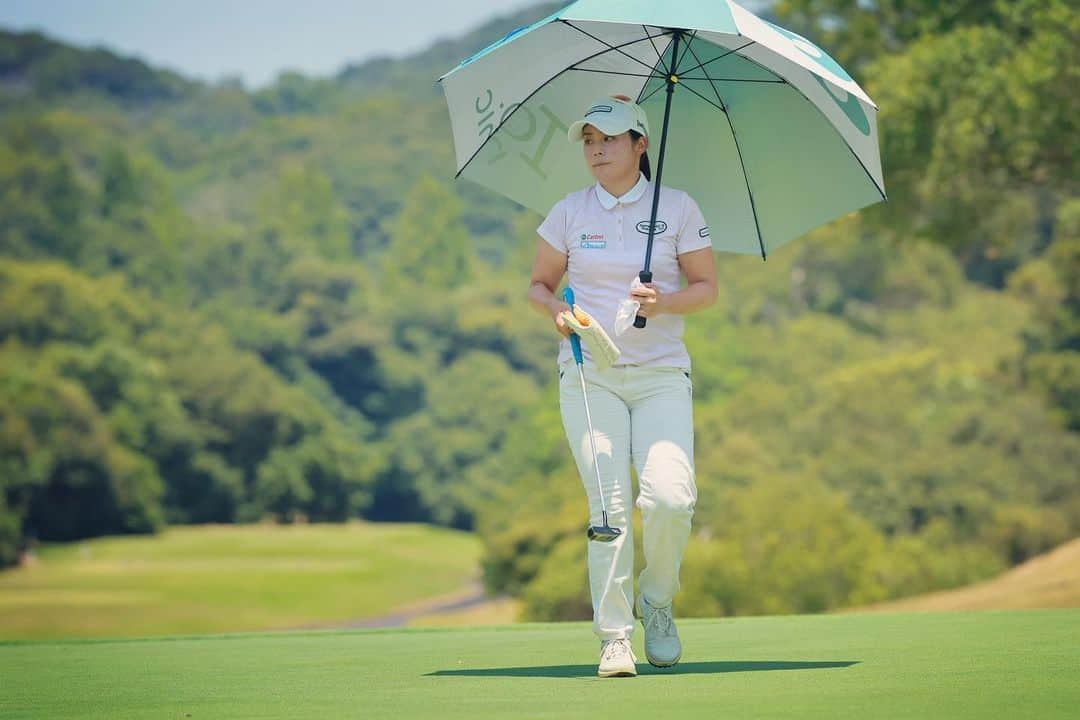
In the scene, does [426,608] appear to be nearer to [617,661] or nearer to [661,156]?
[661,156]

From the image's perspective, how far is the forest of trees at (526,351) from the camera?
81.3 ft

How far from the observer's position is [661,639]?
7.02m

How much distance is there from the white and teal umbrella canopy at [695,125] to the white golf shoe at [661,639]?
69.9 inches

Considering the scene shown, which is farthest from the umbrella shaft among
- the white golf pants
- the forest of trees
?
the forest of trees

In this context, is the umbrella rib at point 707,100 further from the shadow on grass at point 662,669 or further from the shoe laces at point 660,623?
the shadow on grass at point 662,669

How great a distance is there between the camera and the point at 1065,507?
47.1 meters

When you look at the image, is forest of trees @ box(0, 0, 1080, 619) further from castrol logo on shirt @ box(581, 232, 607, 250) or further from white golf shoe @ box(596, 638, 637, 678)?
white golf shoe @ box(596, 638, 637, 678)

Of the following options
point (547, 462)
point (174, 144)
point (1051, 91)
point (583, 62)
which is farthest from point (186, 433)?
point (174, 144)

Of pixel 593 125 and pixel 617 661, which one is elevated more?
pixel 593 125

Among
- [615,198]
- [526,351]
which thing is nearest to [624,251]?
[615,198]

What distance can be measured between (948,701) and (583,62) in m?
3.58

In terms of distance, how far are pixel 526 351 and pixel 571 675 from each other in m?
102

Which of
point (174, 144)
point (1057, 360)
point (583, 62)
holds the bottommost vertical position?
point (1057, 360)

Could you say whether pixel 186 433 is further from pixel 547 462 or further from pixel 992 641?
pixel 992 641
